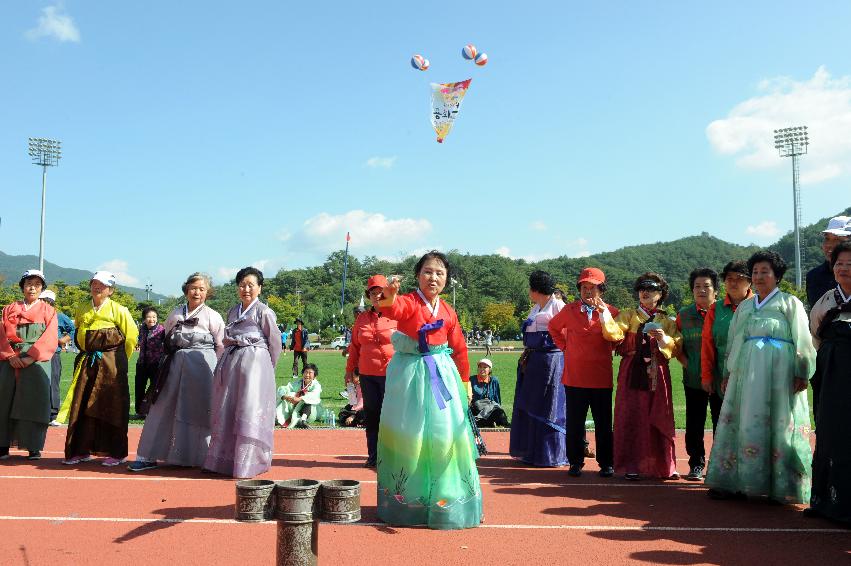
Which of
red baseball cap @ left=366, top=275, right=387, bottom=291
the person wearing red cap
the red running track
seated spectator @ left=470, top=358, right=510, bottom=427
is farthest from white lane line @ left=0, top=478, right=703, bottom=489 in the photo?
seated spectator @ left=470, top=358, right=510, bottom=427

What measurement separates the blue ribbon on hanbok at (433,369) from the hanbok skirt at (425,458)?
19mm

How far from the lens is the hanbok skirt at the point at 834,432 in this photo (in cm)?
489

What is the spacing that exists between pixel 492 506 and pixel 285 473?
8.18 feet

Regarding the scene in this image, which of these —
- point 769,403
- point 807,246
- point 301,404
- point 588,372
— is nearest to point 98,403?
point 301,404

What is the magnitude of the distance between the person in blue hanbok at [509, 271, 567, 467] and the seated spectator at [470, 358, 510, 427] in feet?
9.09

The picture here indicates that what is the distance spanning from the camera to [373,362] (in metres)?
7.50

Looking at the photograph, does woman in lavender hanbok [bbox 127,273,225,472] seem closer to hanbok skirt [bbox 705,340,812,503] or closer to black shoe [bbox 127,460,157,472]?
black shoe [bbox 127,460,157,472]

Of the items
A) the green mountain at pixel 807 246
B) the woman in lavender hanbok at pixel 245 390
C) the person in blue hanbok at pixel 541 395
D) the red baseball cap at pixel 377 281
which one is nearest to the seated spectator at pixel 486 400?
the person in blue hanbok at pixel 541 395

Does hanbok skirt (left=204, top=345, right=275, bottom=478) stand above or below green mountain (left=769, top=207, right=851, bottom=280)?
below

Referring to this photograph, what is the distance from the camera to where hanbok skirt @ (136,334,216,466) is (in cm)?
720

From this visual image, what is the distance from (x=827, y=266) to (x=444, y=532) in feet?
12.6

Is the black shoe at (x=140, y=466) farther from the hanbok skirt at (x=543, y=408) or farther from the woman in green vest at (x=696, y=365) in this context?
the woman in green vest at (x=696, y=365)

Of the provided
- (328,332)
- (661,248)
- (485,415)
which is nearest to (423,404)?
(485,415)

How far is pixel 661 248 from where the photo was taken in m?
141
